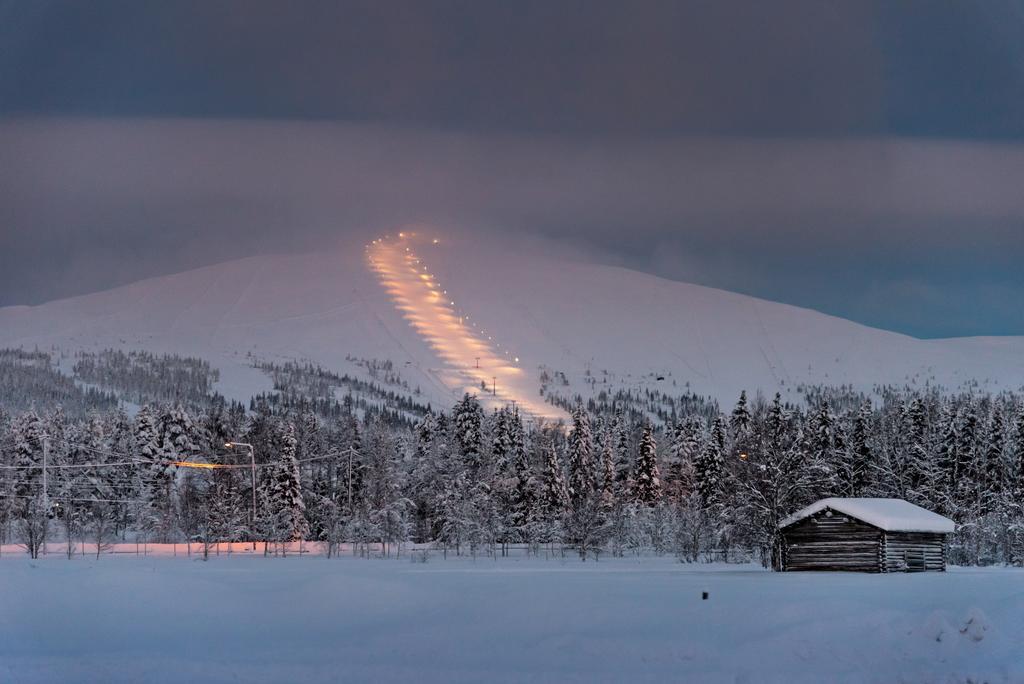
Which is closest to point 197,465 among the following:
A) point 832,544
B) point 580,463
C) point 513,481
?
point 513,481

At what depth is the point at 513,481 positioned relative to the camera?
103 metres

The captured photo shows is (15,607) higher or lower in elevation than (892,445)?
lower

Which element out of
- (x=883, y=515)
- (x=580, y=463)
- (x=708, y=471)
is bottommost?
(x=883, y=515)

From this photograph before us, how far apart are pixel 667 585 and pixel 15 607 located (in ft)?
76.4

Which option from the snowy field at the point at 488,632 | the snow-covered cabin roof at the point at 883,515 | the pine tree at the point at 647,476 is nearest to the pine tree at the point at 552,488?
the pine tree at the point at 647,476

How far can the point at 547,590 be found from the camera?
39438mm

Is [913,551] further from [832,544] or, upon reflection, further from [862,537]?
[832,544]

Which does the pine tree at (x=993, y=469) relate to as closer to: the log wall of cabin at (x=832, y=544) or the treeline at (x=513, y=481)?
the treeline at (x=513, y=481)

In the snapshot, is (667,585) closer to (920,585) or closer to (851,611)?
(920,585)

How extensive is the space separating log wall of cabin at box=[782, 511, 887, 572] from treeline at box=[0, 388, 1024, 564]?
364 cm

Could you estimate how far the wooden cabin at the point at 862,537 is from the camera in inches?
2203

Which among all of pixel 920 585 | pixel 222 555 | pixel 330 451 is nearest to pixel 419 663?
pixel 920 585

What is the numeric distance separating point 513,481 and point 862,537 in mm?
49368

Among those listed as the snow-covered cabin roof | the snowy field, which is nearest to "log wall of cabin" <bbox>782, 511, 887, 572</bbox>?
the snow-covered cabin roof
